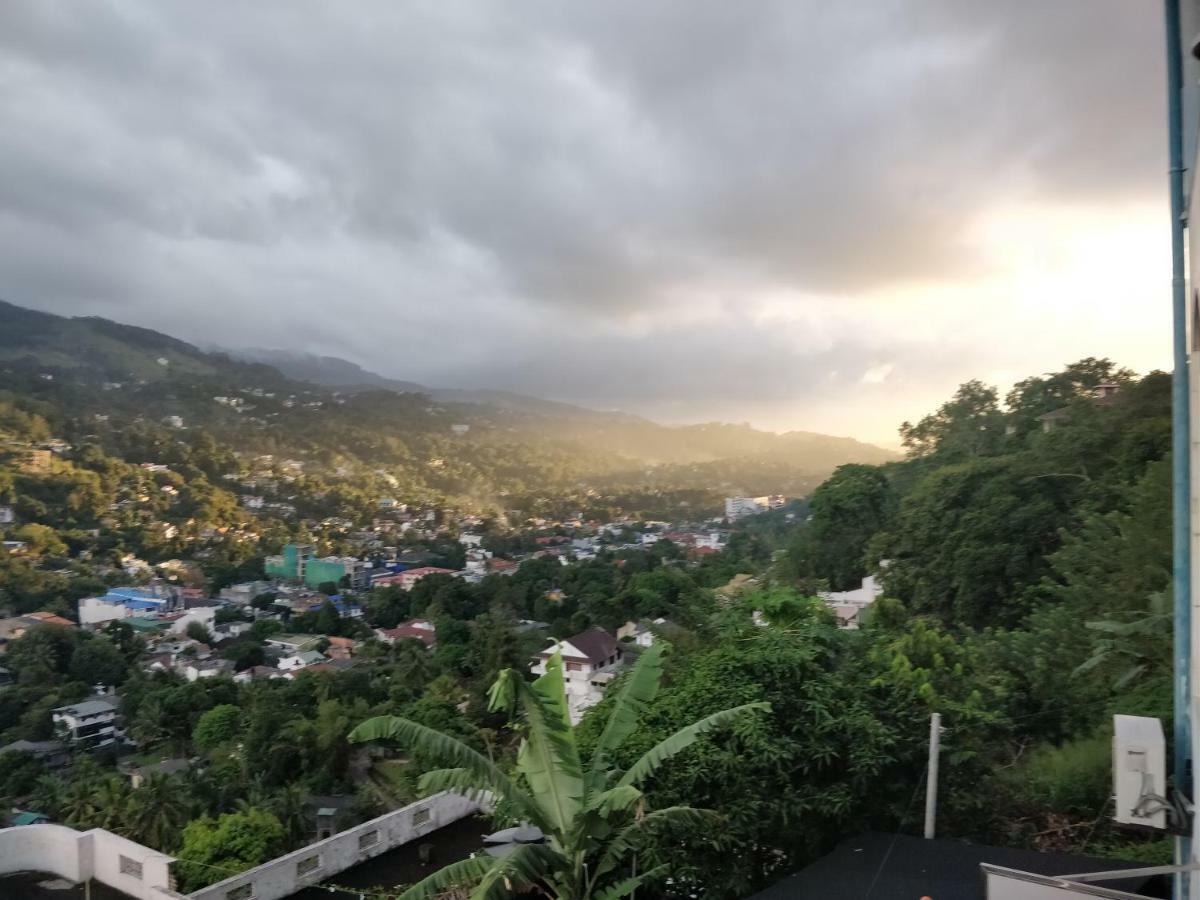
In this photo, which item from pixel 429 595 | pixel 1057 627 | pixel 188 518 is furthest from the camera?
pixel 188 518

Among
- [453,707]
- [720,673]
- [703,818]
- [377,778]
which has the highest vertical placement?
[720,673]

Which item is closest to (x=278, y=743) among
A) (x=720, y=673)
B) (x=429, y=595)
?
(x=720, y=673)

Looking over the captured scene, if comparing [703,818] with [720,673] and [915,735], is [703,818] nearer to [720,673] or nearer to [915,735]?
[720,673]

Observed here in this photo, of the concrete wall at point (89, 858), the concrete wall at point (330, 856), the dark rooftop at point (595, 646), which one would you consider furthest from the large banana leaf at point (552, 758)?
the dark rooftop at point (595, 646)

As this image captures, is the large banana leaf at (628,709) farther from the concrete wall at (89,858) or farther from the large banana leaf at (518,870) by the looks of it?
the concrete wall at (89,858)

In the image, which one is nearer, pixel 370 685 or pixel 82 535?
pixel 370 685

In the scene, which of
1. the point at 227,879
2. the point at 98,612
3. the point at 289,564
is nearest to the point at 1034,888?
the point at 227,879
